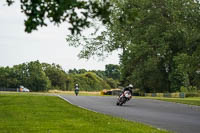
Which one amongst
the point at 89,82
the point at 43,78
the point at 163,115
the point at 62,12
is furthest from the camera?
the point at 89,82

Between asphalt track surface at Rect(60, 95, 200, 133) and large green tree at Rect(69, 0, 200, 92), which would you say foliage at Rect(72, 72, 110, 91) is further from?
asphalt track surface at Rect(60, 95, 200, 133)

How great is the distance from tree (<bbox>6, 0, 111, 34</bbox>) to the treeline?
97936 mm

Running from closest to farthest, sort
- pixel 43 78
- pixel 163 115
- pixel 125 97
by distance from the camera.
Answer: pixel 163 115
pixel 125 97
pixel 43 78

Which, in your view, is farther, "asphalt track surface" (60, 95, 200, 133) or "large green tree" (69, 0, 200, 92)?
"large green tree" (69, 0, 200, 92)

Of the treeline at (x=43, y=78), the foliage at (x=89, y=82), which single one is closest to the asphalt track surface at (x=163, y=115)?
the treeline at (x=43, y=78)

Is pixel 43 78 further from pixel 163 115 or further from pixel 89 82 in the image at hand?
pixel 163 115

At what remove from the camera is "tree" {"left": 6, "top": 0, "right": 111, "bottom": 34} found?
222 inches

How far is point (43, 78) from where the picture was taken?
103 metres

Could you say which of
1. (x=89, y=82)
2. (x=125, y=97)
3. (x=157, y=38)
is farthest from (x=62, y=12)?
(x=89, y=82)

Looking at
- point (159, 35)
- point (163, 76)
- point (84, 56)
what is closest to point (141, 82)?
point (163, 76)

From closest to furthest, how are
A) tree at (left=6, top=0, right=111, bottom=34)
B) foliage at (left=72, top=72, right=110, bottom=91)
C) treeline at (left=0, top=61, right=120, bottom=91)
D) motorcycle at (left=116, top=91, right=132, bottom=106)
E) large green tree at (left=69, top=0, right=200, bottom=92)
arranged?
tree at (left=6, top=0, right=111, bottom=34), motorcycle at (left=116, top=91, right=132, bottom=106), large green tree at (left=69, top=0, right=200, bottom=92), treeline at (left=0, top=61, right=120, bottom=91), foliage at (left=72, top=72, right=110, bottom=91)

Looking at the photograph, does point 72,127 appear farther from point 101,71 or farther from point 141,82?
point 101,71

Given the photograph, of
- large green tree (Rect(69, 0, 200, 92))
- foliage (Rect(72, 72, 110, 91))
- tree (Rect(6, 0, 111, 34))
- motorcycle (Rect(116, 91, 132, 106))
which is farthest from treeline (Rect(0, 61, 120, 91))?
tree (Rect(6, 0, 111, 34))

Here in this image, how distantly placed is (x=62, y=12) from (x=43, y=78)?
9839 centimetres
